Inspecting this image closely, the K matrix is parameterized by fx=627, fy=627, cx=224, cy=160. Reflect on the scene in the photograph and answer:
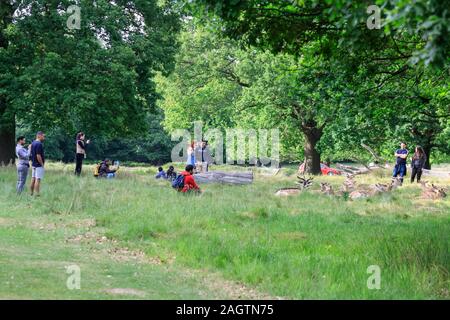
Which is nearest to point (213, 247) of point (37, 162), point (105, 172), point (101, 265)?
point (101, 265)

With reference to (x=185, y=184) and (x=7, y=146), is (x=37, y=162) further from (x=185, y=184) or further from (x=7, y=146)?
(x=7, y=146)

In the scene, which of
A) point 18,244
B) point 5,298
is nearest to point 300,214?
point 18,244

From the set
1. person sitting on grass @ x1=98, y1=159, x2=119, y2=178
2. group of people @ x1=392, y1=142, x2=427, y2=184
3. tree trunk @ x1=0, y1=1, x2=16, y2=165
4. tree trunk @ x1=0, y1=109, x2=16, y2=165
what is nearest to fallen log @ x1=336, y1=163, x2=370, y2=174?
group of people @ x1=392, y1=142, x2=427, y2=184

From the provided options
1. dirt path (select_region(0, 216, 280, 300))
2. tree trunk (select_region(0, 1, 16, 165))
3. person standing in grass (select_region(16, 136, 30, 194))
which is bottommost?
dirt path (select_region(0, 216, 280, 300))

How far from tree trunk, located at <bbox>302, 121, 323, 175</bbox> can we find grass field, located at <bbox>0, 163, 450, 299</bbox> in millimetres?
18727

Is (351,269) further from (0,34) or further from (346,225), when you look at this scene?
(0,34)

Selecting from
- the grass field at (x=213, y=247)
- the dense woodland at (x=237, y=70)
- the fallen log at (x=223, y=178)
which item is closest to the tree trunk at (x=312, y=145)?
the dense woodland at (x=237, y=70)

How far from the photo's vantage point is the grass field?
316 inches

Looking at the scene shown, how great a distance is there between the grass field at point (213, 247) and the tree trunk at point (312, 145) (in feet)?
61.4

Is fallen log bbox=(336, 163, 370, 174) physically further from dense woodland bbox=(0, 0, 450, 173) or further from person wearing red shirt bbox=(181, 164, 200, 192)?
person wearing red shirt bbox=(181, 164, 200, 192)

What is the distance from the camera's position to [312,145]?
3669 centimetres

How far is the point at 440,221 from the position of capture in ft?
47.1

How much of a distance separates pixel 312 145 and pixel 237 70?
6.19 meters

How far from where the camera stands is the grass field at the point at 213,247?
8.04 meters
